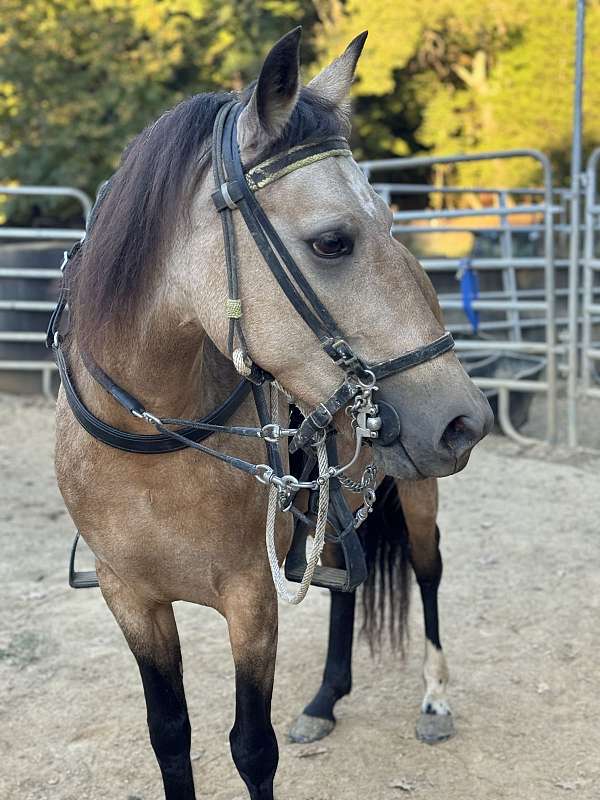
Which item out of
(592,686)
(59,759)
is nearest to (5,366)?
(59,759)

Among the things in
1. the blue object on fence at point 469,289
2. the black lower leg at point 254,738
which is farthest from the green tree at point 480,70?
the black lower leg at point 254,738

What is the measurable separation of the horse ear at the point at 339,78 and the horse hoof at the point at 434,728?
2163 mm

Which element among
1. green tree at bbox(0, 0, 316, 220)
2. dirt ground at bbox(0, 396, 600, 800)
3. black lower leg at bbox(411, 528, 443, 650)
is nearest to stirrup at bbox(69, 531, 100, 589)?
dirt ground at bbox(0, 396, 600, 800)

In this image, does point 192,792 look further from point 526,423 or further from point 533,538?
point 526,423

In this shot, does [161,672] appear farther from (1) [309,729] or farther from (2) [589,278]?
(2) [589,278]

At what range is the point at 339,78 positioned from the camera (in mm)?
1844

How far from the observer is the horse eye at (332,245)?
5.31ft

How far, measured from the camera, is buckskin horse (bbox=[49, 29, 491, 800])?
1622mm

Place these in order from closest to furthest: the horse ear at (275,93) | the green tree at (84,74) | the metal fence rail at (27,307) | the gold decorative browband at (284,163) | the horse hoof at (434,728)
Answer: the horse ear at (275,93)
the gold decorative browband at (284,163)
the horse hoof at (434,728)
the metal fence rail at (27,307)
the green tree at (84,74)

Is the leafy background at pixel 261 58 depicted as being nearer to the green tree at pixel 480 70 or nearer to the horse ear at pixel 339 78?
the green tree at pixel 480 70

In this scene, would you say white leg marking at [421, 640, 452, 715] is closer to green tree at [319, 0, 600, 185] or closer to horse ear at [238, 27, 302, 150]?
horse ear at [238, 27, 302, 150]

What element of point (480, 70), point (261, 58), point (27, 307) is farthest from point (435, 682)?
point (480, 70)

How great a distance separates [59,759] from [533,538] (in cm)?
289

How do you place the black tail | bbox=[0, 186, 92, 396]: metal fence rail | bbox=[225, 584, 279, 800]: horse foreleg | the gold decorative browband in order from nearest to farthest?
the gold decorative browband < bbox=[225, 584, 279, 800]: horse foreleg < the black tail < bbox=[0, 186, 92, 396]: metal fence rail
